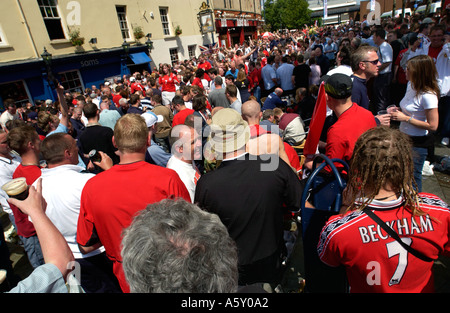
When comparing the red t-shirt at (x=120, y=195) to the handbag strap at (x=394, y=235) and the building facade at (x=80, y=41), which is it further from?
the building facade at (x=80, y=41)

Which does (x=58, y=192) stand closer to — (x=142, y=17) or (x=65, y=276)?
(x=65, y=276)

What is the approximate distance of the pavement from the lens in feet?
7.72

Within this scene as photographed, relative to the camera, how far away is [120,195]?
1.80 meters

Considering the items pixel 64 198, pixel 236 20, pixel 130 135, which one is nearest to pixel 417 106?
pixel 130 135

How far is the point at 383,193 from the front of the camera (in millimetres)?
1298

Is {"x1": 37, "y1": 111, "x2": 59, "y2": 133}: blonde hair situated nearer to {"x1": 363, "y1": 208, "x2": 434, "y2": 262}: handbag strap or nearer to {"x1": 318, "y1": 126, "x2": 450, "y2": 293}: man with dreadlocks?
{"x1": 318, "y1": 126, "x2": 450, "y2": 293}: man with dreadlocks

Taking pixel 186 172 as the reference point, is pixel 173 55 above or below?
above

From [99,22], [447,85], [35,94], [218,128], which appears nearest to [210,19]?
[99,22]

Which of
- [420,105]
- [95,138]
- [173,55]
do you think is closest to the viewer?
[420,105]

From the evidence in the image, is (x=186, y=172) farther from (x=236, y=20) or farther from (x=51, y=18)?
(x=236, y=20)

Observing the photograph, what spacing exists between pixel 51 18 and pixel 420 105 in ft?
49.9

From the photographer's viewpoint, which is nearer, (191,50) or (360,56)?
(360,56)

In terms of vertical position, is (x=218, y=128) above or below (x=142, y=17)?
below
